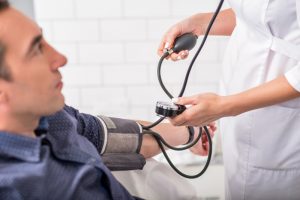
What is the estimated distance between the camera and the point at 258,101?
997mm

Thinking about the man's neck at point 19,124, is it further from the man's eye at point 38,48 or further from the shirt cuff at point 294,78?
the shirt cuff at point 294,78

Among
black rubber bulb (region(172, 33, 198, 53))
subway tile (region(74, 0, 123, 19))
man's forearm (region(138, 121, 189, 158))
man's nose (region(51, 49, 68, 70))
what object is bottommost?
man's forearm (region(138, 121, 189, 158))

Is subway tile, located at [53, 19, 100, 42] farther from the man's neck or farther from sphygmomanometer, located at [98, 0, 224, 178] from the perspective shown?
the man's neck

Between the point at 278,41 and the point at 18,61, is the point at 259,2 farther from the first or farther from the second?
the point at 18,61

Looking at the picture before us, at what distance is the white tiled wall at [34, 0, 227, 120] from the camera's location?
1789 mm

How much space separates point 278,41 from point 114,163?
53cm

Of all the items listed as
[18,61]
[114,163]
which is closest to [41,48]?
[18,61]

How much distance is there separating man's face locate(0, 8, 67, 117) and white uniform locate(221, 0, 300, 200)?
0.49 metres

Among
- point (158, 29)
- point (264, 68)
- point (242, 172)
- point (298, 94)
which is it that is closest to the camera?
point (298, 94)

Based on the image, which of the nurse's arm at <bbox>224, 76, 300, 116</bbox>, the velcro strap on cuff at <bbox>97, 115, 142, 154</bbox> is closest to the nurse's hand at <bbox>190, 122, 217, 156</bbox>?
the velcro strap on cuff at <bbox>97, 115, 142, 154</bbox>

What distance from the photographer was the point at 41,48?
87cm

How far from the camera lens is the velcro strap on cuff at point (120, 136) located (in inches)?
46.5

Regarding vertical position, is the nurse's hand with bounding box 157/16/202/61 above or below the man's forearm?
above

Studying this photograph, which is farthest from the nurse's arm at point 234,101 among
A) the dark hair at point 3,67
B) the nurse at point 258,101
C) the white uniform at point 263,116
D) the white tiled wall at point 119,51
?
the white tiled wall at point 119,51
